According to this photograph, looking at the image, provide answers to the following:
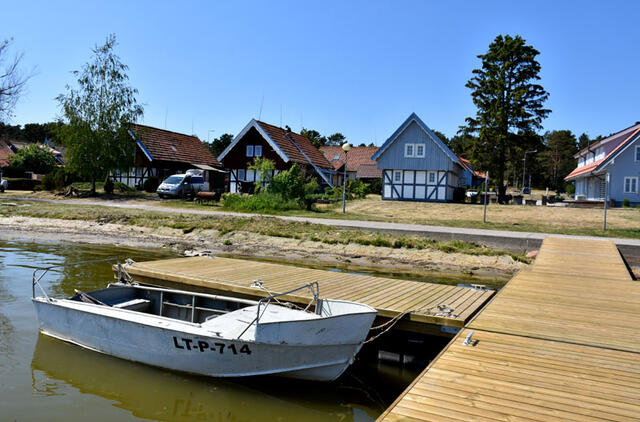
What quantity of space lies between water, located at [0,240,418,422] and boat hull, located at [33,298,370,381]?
212mm

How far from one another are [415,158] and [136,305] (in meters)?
32.4

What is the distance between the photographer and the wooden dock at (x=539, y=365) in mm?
3938

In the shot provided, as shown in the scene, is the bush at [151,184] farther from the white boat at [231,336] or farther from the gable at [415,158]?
the white boat at [231,336]

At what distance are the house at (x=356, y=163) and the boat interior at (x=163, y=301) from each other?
42886 millimetres

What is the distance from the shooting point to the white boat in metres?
6.07

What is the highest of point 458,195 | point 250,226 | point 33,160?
point 33,160

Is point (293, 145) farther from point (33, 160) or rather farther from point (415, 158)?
point (33, 160)

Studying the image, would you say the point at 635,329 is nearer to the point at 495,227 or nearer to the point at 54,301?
the point at 54,301

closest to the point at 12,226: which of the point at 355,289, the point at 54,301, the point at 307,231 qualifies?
the point at 307,231

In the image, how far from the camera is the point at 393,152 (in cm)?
3866

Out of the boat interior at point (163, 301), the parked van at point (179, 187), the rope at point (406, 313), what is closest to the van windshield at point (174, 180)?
the parked van at point (179, 187)

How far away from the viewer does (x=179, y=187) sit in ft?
113

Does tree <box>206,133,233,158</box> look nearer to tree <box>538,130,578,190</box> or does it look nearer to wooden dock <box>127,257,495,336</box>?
tree <box>538,130,578,190</box>

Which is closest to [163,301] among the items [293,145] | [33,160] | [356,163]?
[293,145]
